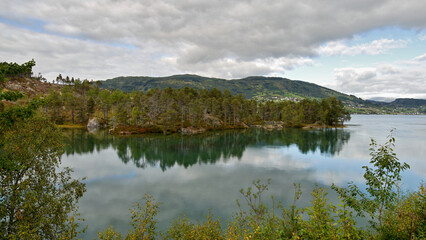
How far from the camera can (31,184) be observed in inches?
737

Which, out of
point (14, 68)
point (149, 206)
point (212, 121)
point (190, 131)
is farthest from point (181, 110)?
point (149, 206)

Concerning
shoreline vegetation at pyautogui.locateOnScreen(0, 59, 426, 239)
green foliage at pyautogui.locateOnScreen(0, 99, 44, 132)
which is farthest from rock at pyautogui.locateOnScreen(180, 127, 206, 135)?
green foliage at pyautogui.locateOnScreen(0, 99, 44, 132)

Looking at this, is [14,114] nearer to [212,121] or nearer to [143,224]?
[143,224]

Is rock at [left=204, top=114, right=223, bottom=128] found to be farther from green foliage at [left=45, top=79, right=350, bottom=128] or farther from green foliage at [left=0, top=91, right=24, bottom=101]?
green foliage at [left=0, top=91, right=24, bottom=101]

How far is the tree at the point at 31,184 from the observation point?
16.7m

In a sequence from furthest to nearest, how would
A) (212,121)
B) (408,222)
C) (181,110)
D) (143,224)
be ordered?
(212,121) < (181,110) < (143,224) < (408,222)

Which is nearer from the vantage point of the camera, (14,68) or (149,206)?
(149,206)

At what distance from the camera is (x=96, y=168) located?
55750mm

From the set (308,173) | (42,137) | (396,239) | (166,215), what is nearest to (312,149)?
(308,173)

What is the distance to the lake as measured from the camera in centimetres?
3281

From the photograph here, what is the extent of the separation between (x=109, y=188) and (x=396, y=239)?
41.9 metres

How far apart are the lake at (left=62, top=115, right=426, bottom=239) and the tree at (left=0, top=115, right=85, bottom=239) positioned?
31.0 ft

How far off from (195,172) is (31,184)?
119 feet

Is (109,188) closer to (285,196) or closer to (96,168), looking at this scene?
(96,168)
